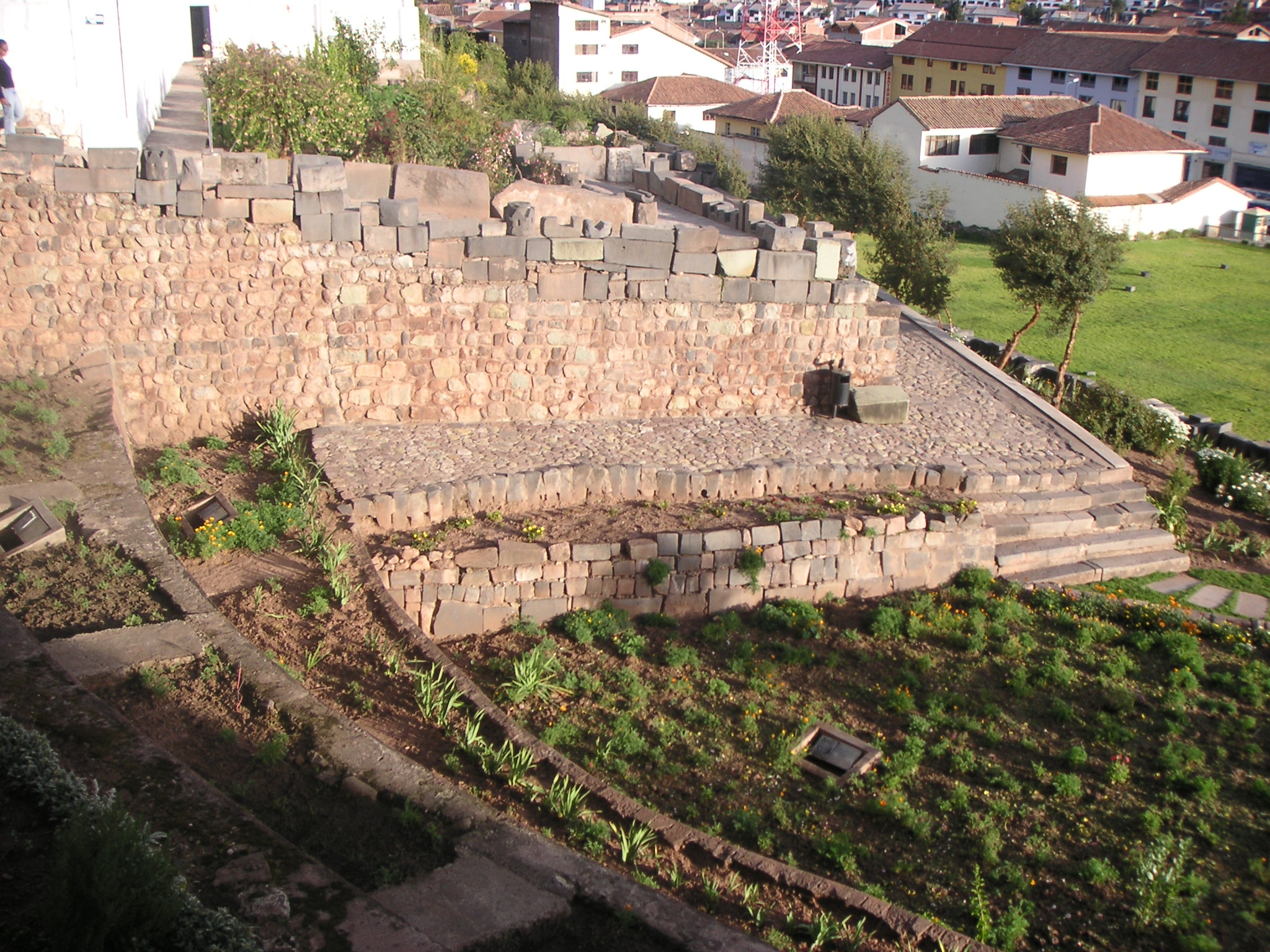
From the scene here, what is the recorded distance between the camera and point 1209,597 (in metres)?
12.6

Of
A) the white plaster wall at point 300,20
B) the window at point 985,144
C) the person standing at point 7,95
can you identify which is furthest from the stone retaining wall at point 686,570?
the window at point 985,144

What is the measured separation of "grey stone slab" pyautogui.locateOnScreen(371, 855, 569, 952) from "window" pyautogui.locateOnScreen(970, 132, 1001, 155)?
4585 centimetres

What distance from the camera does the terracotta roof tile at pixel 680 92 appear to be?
49.9 m

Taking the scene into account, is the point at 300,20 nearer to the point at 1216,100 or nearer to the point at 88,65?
the point at 88,65

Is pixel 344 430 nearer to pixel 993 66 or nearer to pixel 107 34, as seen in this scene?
pixel 107 34

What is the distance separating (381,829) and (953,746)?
5.10 m

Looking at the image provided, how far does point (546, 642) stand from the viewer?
10.3 metres

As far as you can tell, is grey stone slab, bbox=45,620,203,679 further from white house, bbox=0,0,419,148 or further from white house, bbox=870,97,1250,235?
white house, bbox=870,97,1250,235

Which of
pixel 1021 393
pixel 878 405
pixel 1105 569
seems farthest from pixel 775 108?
pixel 1105 569

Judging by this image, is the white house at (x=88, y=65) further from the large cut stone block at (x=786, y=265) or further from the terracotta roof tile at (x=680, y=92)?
the terracotta roof tile at (x=680, y=92)

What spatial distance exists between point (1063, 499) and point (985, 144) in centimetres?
3739

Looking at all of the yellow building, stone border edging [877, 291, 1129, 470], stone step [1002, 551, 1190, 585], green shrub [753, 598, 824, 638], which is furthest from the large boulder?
the yellow building

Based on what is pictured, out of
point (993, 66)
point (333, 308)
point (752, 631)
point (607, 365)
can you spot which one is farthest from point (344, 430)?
point (993, 66)

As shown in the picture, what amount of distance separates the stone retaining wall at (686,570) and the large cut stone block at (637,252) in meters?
3.63
